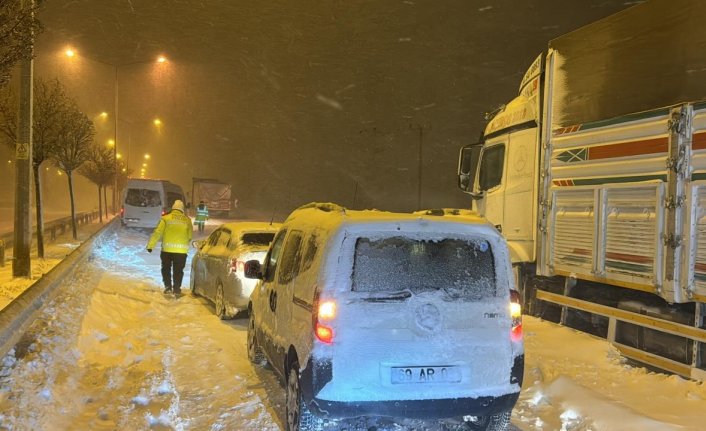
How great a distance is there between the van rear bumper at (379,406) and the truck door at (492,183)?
16.9 ft

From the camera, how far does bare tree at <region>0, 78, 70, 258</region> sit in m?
13.0

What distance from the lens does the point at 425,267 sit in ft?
13.4

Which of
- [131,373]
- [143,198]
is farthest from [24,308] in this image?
[143,198]

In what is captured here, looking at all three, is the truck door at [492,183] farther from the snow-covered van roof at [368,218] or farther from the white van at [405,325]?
the white van at [405,325]

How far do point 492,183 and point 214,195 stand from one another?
3887cm

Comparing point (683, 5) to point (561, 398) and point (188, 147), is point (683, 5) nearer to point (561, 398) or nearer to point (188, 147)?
point (561, 398)

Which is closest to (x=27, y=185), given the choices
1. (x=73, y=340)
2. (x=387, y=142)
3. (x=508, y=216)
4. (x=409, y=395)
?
(x=73, y=340)

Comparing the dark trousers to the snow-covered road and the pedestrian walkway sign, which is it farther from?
the pedestrian walkway sign

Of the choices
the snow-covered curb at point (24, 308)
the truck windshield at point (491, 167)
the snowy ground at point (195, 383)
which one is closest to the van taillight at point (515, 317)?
the snowy ground at point (195, 383)

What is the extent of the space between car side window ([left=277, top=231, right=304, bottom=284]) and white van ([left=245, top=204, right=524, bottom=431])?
1.45 feet

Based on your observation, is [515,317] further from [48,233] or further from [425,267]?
[48,233]

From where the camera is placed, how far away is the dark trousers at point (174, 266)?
Answer: 10.4 meters

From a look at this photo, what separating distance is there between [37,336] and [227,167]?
9382 centimetres

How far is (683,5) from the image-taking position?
5.76 meters
